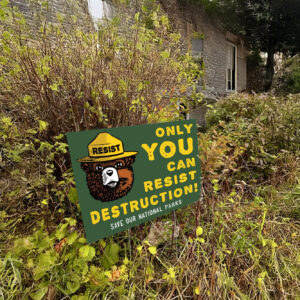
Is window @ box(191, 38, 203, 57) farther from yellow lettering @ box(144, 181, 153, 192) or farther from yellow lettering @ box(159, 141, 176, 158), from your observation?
yellow lettering @ box(144, 181, 153, 192)

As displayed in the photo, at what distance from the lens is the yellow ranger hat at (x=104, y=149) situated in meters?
1.26

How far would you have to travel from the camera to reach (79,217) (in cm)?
173

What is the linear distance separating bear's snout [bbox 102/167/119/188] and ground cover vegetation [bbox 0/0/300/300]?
0.35 m

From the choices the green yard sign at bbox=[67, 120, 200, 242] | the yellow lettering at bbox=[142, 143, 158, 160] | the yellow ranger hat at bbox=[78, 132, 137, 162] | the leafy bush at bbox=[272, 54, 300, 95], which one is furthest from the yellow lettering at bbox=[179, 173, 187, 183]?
the leafy bush at bbox=[272, 54, 300, 95]

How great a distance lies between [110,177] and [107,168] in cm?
6

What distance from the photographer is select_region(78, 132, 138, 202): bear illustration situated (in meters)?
1.26

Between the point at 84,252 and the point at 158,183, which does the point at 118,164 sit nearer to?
the point at 158,183

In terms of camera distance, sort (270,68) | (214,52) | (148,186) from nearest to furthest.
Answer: (148,186) → (214,52) → (270,68)

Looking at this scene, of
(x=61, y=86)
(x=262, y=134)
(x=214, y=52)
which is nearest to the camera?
(x=61, y=86)

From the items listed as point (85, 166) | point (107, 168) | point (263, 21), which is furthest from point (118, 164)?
point (263, 21)

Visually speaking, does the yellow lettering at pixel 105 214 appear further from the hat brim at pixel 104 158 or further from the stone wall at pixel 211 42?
the stone wall at pixel 211 42

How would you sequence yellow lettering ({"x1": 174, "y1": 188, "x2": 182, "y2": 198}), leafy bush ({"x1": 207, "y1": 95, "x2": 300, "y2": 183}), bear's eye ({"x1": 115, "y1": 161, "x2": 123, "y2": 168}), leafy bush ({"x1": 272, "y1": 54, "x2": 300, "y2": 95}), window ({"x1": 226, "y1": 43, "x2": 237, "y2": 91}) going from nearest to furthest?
bear's eye ({"x1": 115, "y1": 161, "x2": 123, "y2": 168}), yellow lettering ({"x1": 174, "y1": 188, "x2": 182, "y2": 198}), leafy bush ({"x1": 207, "y1": 95, "x2": 300, "y2": 183}), leafy bush ({"x1": 272, "y1": 54, "x2": 300, "y2": 95}), window ({"x1": 226, "y1": 43, "x2": 237, "y2": 91})

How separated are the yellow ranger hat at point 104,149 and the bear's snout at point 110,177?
0.07 metres

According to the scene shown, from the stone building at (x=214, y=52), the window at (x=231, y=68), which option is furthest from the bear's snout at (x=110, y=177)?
the window at (x=231, y=68)
